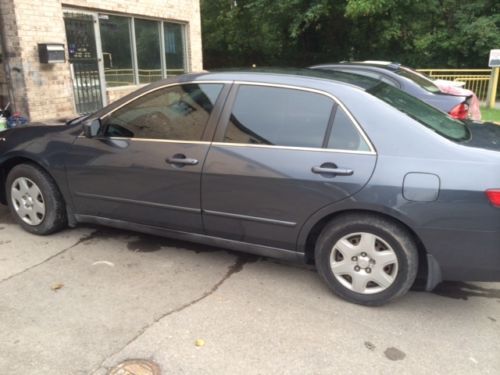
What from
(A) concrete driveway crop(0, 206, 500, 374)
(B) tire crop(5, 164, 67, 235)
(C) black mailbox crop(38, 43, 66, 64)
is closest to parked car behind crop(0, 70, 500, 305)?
(B) tire crop(5, 164, 67, 235)

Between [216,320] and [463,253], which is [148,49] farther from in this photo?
[463,253]

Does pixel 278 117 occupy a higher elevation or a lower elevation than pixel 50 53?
lower

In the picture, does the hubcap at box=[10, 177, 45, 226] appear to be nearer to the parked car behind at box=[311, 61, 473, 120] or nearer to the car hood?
the car hood

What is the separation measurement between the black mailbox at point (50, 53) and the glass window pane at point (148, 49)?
290 centimetres

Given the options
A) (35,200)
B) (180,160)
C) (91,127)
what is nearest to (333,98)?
(180,160)

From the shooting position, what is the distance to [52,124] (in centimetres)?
442

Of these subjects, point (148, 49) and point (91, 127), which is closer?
point (91, 127)

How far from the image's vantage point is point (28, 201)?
4.43m

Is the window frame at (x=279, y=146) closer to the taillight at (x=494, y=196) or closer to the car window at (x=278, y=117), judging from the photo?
the car window at (x=278, y=117)

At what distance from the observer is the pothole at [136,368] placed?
2.61 metres

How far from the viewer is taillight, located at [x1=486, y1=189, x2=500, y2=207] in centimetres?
283

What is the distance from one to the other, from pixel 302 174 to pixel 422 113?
41.9 inches

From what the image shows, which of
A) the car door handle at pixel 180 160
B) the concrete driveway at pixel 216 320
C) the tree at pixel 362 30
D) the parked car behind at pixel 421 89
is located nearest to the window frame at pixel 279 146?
the car door handle at pixel 180 160

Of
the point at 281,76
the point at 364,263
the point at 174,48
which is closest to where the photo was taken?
the point at 364,263
